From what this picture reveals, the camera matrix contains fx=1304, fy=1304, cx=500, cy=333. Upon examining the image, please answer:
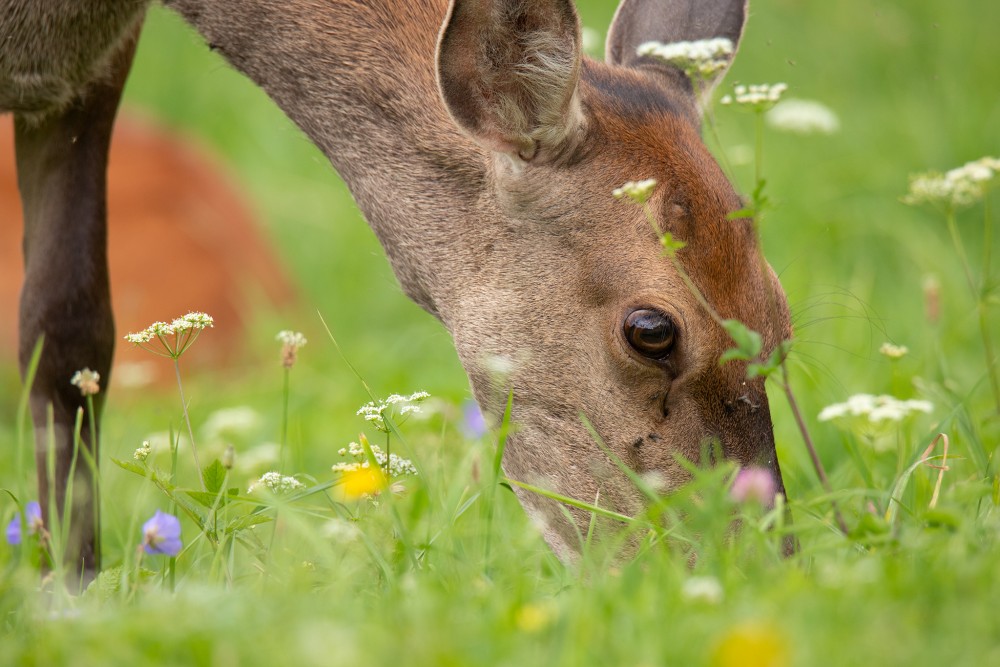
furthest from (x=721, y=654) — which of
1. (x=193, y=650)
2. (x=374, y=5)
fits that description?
(x=374, y=5)

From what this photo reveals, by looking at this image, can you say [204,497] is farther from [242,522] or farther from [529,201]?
[529,201]

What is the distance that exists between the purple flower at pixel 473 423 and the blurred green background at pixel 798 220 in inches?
20.5

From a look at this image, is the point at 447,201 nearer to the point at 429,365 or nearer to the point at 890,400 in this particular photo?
the point at 890,400

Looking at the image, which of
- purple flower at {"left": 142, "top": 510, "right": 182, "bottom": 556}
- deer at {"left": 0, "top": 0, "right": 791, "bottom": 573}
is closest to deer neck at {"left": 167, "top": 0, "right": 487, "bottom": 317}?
→ deer at {"left": 0, "top": 0, "right": 791, "bottom": 573}

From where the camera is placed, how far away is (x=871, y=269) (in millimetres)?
6539

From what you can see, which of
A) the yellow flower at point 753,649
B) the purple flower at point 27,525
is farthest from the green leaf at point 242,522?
the yellow flower at point 753,649

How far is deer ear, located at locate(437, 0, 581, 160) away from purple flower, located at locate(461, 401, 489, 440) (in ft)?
2.36

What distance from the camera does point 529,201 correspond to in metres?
3.20

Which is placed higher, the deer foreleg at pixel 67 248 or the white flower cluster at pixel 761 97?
the white flower cluster at pixel 761 97

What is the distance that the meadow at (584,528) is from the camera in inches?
74.7

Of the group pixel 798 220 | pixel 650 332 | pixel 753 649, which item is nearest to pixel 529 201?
pixel 650 332

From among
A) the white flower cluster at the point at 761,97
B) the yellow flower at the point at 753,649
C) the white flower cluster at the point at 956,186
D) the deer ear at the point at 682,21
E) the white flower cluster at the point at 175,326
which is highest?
the deer ear at the point at 682,21

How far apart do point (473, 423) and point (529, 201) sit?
2.26ft

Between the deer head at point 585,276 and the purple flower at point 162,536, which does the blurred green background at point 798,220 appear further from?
the purple flower at point 162,536
